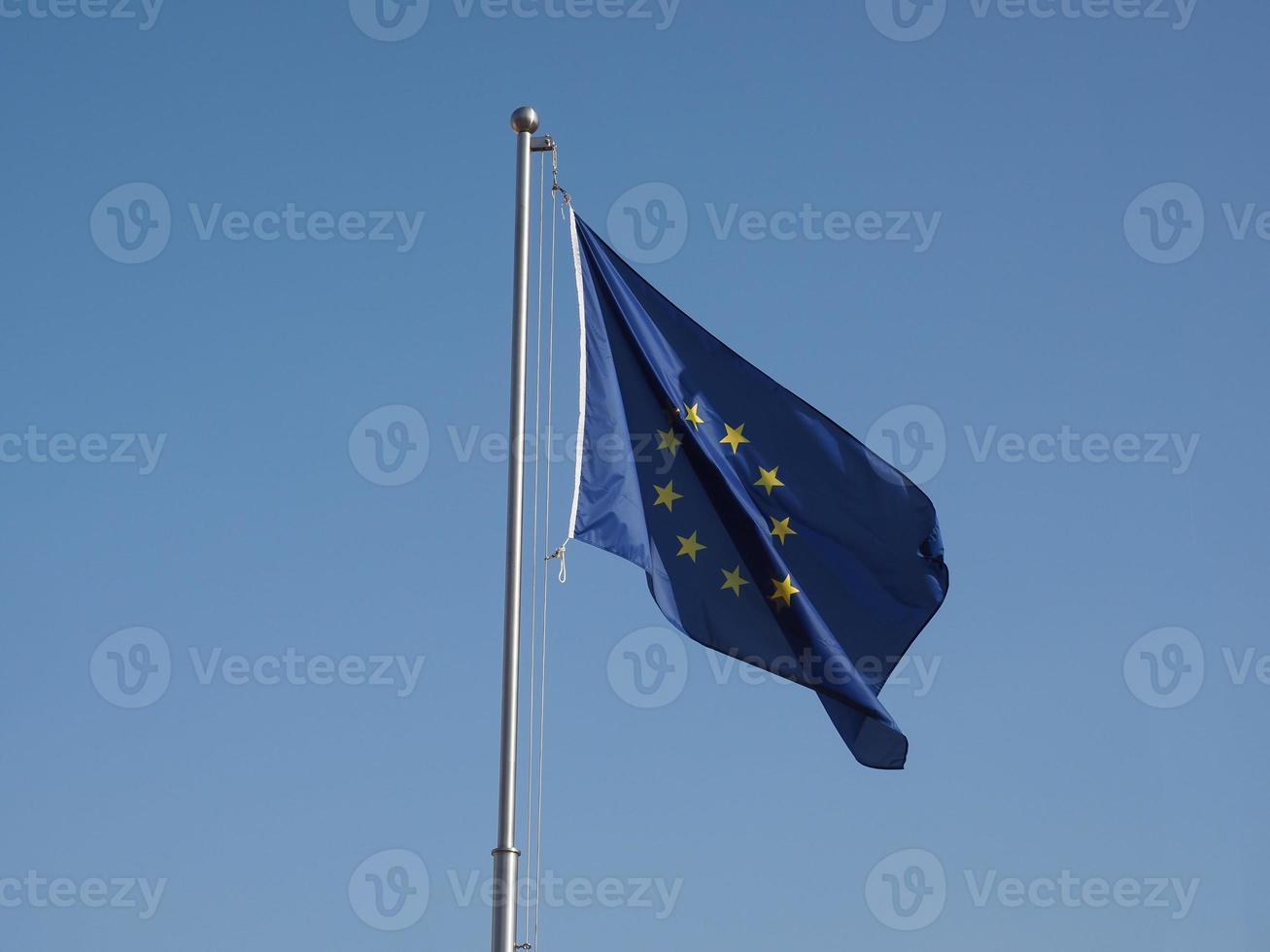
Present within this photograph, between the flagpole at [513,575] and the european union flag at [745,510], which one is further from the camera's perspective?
the european union flag at [745,510]

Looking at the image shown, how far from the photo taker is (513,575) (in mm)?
14922

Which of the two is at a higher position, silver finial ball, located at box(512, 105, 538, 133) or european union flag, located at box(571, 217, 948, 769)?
silver finial ball, located at box(512, 105, 538, 133)

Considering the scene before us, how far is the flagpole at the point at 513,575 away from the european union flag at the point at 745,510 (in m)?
0.91

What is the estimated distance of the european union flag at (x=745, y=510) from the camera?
54.4 ft

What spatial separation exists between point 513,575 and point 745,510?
309cm

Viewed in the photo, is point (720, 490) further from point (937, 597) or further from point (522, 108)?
point (522, 108)

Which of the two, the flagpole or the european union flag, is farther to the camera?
the european union flag

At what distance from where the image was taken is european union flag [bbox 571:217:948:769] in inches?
653

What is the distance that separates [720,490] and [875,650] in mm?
2340

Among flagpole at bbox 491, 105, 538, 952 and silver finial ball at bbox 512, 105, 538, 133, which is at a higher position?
silver finial ball at bbox 512, 105, 538, 133

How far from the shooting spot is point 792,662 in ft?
54.9

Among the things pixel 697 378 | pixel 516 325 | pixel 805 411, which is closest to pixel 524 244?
pixel 516 325

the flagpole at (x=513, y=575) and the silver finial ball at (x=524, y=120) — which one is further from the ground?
the silver finial ball at (x=524, y=120)

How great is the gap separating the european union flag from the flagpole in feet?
2.98
